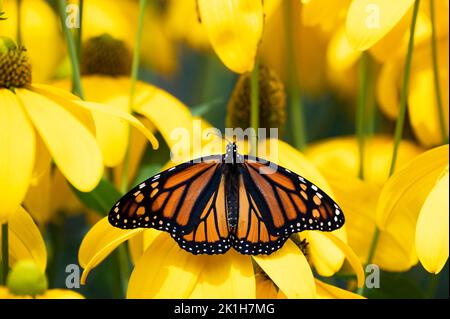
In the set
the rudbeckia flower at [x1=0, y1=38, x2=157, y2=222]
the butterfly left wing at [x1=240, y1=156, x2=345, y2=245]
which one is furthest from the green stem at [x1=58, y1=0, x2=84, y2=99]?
the butterfly left wing at [x1=240, y1=156, x2=345, y2=245]

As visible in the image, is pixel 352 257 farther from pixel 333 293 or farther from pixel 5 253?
pixel 5 253

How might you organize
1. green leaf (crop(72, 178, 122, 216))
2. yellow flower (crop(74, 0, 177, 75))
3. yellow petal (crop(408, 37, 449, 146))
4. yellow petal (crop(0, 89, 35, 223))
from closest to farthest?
yellow petal (crop(0, 89, 35, 223)) → green leaf (crop(72, 178, 122, 216)) → yellow petal (crop(408, 37, 449, 146)) → yellow flower (crop(74, 0, 177, 75))

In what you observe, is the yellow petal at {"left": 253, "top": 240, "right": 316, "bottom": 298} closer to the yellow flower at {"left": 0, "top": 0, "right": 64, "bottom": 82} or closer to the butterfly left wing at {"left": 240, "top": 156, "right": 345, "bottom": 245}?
the butterfly left wing at {"left": 240, "top": 156, "right": 345, "bottom": 245}

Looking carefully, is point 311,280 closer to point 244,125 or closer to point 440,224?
point 440,224

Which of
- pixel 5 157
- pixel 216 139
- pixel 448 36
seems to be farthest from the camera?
pixel 448 36

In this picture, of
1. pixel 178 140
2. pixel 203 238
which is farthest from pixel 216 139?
pixel 203 238

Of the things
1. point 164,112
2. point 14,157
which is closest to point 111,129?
point 164,112

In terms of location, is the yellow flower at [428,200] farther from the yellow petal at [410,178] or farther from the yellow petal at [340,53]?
the yellow petal at [340,53]
